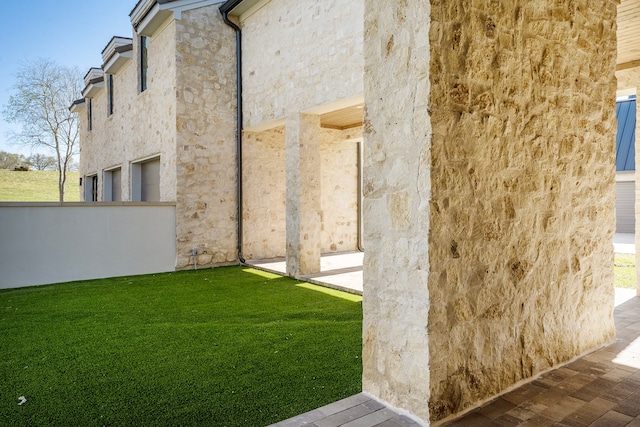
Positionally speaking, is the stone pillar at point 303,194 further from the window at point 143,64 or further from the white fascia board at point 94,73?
the white fascia board at point 94,73

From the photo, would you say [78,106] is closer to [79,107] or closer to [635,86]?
[79,107]

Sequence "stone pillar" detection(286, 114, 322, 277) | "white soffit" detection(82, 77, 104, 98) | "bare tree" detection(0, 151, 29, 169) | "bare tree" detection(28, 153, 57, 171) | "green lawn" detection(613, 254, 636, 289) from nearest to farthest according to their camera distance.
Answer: "green lawn" detection(613, 254, 636, 289) < "stone pillar" detection(286, 114, 322, 277) < "white soffit" detection(82, 77, 104, 98) < "bare tree" detection(28, 153, 57, 171) < "bare tree" detection(0, 151, 29, 169)

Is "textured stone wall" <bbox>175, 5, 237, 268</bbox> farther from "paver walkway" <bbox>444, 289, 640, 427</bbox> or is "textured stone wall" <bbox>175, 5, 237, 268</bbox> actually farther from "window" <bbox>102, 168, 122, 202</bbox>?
"paver walkway" <bbox>444, 289, 640, 427</bbox>

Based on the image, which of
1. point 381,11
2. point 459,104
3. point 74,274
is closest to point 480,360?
point 459,104

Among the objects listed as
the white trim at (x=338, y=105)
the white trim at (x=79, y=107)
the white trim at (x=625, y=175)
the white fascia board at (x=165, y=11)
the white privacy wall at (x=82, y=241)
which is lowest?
the white privacy wall at (x=82, y=241)

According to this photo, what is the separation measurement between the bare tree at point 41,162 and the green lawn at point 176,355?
15.9 metres

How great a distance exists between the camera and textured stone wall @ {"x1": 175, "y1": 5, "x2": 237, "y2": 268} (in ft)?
26.1

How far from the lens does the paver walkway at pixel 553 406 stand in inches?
80.8

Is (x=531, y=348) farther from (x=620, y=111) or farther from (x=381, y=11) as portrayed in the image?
(x=620, y=111)

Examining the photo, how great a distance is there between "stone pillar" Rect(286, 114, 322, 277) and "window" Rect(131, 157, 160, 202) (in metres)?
3.80

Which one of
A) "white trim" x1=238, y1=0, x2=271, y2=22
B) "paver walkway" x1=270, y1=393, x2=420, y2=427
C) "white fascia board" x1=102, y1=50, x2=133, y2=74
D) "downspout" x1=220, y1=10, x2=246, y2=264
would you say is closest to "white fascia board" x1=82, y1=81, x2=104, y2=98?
"white fascia board" x1=102, y1=50, x2=133, y2=74

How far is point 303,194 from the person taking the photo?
7109mm

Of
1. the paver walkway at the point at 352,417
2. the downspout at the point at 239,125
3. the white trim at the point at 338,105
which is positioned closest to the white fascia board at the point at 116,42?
the downspout at the point at 239,125

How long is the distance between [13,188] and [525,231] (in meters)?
23.7
